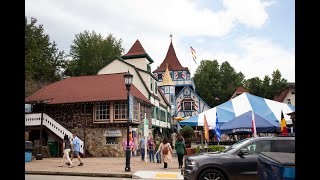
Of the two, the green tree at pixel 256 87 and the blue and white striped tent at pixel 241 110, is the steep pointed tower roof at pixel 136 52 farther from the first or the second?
the green tree at pixel 256 87

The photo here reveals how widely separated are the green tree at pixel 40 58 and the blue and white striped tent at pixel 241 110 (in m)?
25.8

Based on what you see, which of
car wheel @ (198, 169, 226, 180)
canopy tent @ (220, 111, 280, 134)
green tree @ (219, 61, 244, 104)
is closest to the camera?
car wheel @ (198, 169, 226, 180)

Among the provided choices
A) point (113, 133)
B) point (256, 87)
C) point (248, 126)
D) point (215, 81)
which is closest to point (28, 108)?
point (113, 133)

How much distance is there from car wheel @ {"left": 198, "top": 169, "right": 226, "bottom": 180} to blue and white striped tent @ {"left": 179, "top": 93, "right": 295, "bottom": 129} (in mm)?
12134

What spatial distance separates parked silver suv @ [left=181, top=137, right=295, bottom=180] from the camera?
10.3 m

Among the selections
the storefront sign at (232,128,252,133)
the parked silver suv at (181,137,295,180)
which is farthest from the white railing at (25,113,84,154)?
the parked silver suv at (181,137,295,180)

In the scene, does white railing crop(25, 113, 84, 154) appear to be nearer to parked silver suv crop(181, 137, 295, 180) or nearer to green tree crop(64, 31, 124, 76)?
parked silver suv crop(181, 137, 295, 180)

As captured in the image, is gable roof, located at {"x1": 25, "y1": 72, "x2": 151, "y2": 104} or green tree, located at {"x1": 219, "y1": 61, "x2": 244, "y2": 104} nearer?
gable roof, located at {"x1": 25, "y1": 72, "x2": 151, "y2": 104}

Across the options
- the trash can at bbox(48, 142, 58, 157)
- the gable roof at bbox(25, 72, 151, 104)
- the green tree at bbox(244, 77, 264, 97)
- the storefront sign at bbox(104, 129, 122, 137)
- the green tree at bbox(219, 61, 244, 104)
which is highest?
the green tree at bbox(219, 61, 244, 104)

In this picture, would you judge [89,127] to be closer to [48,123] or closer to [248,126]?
[48,123]

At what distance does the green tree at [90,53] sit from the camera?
5862cm

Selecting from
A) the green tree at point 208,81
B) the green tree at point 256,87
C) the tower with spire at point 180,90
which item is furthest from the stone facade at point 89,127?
the green tree at point 256,87
